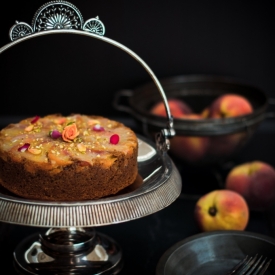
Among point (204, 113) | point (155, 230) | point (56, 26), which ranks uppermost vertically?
point (56, 26)

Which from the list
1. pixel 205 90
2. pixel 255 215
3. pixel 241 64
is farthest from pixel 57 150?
pixel 241 64

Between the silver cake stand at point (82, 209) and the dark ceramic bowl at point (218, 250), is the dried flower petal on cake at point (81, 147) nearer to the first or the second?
the silver cake stand at point (82, 209)

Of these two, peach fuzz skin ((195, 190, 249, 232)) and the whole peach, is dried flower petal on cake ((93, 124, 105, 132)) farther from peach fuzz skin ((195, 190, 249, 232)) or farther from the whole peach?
the whole peach

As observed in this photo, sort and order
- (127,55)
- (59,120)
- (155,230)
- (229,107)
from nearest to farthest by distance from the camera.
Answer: (59,120) < (155,230) < (229,107) < (127,55)

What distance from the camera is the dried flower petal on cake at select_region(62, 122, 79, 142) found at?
1112mm

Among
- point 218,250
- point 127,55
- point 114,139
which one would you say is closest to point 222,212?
point 218,250

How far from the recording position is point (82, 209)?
39.5 inches

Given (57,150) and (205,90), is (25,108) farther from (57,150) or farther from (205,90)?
(57,150)

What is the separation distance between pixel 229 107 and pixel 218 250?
0.51 m

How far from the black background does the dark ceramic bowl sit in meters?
0.77

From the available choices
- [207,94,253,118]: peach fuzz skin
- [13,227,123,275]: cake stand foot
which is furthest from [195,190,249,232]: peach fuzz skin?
[207,94,253,118]: peach fuzz skin

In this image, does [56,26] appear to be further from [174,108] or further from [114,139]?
[174,108]

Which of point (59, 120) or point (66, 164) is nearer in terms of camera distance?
point (66, 164)

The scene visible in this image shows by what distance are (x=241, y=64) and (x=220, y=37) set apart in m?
0.11
